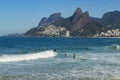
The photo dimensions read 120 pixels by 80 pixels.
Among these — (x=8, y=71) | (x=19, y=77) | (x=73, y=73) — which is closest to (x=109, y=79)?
(x=73, y=73)

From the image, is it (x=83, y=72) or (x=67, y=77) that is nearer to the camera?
(x=67, y=77)

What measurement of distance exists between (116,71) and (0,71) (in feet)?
36.0

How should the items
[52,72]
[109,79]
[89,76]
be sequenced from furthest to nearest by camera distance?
1. [52,72]
2. [89,76]
3. [109,79]

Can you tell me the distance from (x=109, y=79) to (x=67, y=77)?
3.56 meters

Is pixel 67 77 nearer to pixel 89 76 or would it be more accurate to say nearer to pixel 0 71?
pixel 89 76

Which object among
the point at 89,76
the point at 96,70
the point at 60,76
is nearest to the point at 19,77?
the point at 60,76

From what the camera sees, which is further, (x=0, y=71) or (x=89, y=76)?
(x=0, y=71)

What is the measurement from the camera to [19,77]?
31859 millimetres

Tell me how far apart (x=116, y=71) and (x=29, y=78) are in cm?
949

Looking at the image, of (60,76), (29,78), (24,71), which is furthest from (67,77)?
(24,71)

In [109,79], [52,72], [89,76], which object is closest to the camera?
[109,79]

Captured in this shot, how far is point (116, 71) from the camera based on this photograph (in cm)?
3656

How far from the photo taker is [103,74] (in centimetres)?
3419

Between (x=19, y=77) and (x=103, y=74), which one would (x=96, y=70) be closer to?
(x=103, y=74)
